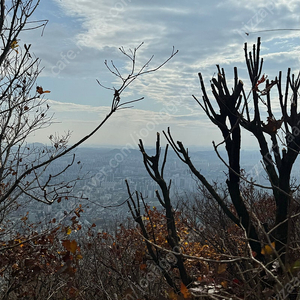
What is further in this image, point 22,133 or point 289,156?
point 22,133

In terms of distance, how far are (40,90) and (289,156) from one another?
2653 millimetres

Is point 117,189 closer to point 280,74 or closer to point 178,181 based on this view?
point 178,181

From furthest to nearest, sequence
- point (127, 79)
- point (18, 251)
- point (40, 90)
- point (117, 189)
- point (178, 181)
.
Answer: point (178, 181) < point (117, 189) < point (18, 251) < point (40, 90) < point (127, 79)

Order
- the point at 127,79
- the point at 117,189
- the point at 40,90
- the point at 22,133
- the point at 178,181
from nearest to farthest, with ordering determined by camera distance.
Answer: the point at 127,79, the point at 40,90, the point at 22,133, the point at 117,189, the point at 178,181

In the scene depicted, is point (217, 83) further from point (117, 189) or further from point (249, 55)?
point (117, 189)

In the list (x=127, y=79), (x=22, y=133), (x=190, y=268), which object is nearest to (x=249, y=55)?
(x=127, y=79)

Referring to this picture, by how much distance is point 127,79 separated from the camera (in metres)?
2.32

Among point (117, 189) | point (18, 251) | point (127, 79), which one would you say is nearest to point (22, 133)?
point (18, 251)

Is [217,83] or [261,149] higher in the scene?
[217,83]

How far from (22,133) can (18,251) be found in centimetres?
204

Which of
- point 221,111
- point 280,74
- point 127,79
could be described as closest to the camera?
point 127,79

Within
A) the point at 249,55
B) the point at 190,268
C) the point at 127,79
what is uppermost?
the point at 249,55

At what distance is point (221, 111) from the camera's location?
2.96m

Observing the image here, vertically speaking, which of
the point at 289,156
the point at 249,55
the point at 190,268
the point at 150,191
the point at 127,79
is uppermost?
the point at 249,55
